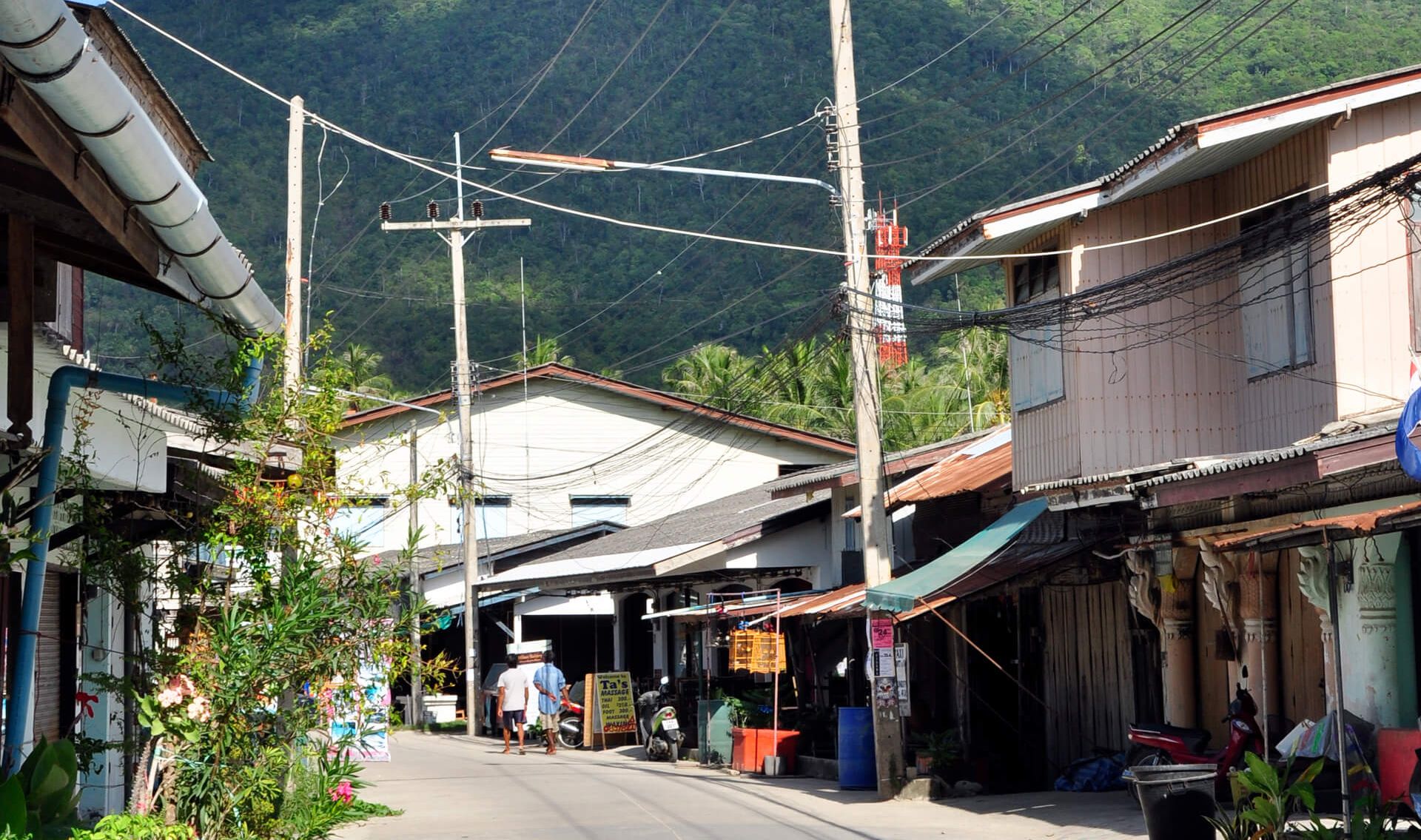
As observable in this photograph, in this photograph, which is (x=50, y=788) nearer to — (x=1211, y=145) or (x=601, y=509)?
(x=1211, y=145)

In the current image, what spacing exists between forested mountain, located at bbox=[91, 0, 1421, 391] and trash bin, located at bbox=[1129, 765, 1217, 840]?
4034cm

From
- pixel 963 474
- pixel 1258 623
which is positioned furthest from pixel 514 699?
pixel 1258 623

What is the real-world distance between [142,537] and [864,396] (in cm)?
924

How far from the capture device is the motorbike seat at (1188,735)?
14250 mm

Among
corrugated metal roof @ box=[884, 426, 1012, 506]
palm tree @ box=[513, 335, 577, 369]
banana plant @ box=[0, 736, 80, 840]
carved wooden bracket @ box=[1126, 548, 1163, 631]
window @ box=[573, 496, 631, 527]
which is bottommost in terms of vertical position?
banana plant @ box=[0, 736, 80, 840]

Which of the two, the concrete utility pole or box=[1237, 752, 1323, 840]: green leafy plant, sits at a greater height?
the concrete utility pole

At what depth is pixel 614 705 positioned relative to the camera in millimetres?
29203

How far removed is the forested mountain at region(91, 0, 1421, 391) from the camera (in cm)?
6225

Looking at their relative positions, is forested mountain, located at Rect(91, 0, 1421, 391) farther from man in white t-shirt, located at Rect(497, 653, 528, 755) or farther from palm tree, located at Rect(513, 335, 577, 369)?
man in white t-shirt, located at Rect(497, 653, 528, 755)

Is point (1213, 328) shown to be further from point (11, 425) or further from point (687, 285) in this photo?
point (687, 285)

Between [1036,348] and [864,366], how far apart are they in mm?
2070

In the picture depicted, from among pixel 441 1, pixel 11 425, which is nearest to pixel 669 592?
pixel 11 425

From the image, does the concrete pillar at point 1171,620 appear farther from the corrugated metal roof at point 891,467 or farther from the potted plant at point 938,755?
the corrugated metal roof at point 891,467

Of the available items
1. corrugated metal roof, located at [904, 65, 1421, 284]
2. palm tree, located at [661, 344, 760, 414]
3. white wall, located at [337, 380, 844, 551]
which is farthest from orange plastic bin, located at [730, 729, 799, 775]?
palm tree, located at [661, 344, 760, 414]
